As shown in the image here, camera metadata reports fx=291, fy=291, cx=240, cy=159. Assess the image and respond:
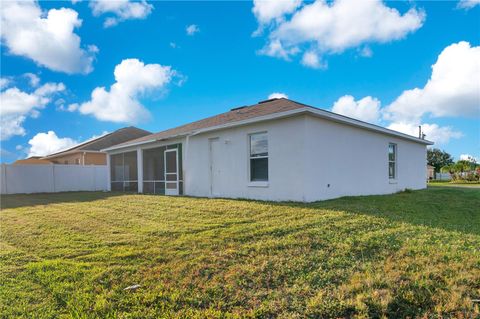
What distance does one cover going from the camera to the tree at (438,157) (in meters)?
57.9

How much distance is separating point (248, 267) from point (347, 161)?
7.79 meters

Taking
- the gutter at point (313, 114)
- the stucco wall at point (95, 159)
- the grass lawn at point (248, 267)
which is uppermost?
the gutter at point (313, 114)

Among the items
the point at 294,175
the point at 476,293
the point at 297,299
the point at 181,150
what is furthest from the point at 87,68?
the point at 476,293

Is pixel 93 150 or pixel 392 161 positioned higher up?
pixel 93 150

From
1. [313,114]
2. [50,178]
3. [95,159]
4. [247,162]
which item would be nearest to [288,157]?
[313,114]

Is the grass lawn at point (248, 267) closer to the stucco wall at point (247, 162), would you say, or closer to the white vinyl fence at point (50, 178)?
the stucco wall at point (247, 162)

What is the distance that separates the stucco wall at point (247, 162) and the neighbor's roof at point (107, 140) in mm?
16213

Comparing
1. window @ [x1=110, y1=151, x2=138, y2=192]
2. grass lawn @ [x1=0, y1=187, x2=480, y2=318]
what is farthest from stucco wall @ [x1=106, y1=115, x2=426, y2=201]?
window @ [x1=110, y1=151, x2=138, y2=192]

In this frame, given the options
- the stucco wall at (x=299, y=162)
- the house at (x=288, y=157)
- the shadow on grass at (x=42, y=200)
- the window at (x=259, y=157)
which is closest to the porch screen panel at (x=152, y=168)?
the house at (x=288, y=157)

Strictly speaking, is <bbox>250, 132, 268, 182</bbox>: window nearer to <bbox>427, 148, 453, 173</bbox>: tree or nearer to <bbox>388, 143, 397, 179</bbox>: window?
<bbox>388, 143, 397, 179</bbox>: window

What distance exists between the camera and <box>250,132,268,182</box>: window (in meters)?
10.2

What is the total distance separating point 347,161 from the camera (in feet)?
35.3

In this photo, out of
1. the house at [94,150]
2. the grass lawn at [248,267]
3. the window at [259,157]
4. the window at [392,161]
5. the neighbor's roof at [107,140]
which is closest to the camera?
the grass lawn at [248,267]

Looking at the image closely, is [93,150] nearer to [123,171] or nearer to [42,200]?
[123,171]
